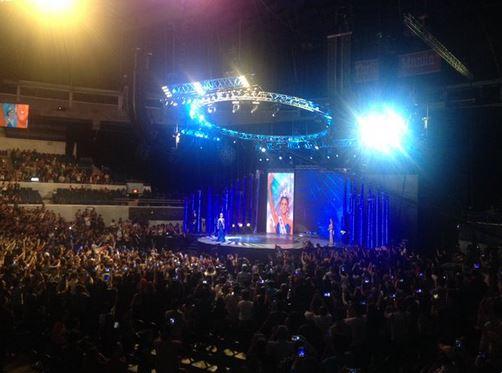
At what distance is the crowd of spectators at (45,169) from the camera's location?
25188mm

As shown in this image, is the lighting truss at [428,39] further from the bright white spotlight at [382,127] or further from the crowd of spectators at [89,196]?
the crowd of spectators at [89,196]

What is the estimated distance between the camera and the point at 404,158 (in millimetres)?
22062

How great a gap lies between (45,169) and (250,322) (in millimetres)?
22324

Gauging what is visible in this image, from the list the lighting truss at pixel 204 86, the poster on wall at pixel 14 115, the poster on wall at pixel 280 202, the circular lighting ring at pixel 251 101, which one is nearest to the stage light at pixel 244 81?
the lighting truss at pixel 204 86

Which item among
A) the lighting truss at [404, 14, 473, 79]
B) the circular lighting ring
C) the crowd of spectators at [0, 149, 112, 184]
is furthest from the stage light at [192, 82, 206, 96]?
the crowd of spectators at [0, 149, 112, 184]

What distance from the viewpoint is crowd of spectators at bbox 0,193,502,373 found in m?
5.88

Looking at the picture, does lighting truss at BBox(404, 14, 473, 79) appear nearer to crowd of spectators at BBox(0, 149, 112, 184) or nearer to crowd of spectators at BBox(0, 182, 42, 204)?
crowd of spectators at BBox(0, 182, 42, 204)

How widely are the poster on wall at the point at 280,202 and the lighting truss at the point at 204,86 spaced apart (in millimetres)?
11983

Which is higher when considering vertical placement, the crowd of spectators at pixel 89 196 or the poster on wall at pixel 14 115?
the poster on wall at pixel 14 115

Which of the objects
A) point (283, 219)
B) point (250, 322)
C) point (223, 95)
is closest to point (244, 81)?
point (223, 95)

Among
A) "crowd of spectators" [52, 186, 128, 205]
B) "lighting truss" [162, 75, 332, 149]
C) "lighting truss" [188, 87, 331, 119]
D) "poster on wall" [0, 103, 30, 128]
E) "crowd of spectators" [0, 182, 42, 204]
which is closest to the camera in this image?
"lighting truss" [162, 75, 332, 149]

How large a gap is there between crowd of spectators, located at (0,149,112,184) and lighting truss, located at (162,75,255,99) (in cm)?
1113

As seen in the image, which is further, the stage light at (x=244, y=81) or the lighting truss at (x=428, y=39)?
the stage light at (x=244, y=81)

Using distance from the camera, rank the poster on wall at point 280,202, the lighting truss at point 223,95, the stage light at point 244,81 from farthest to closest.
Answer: the poster on wall at point 280,202, the lighting truss at point 223,95, the stage light at point 244,81
